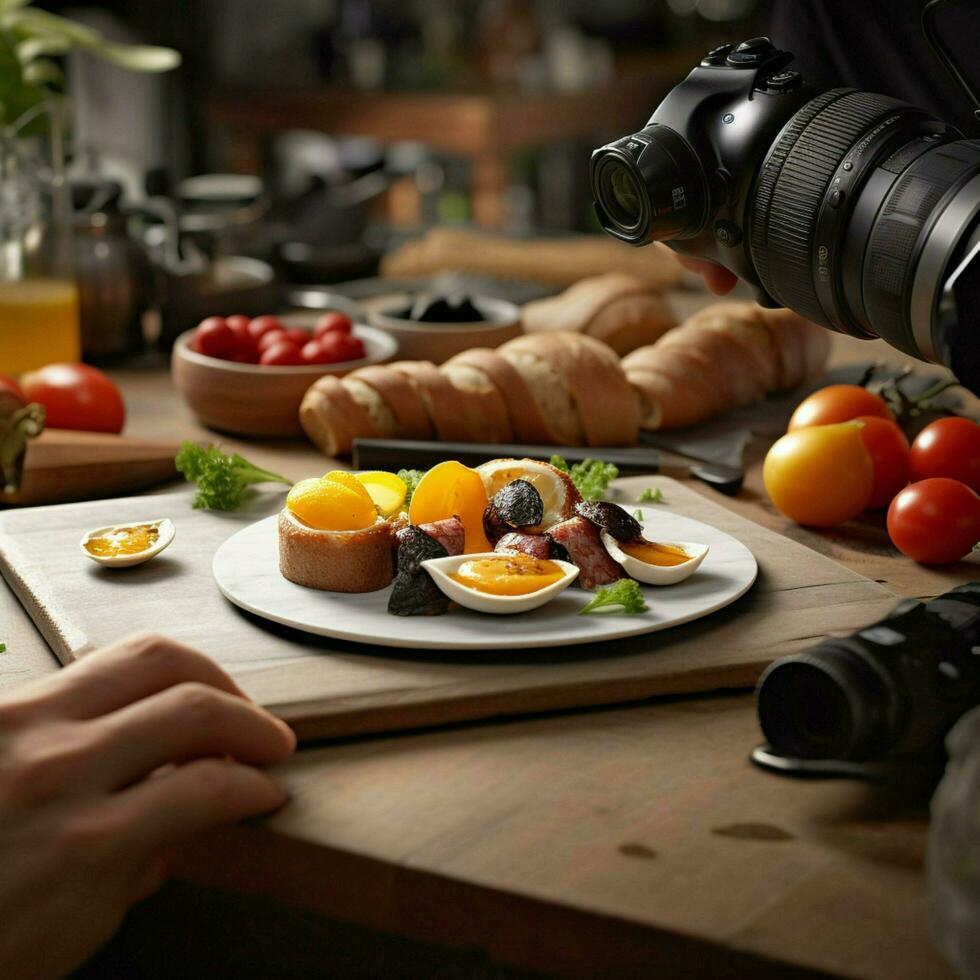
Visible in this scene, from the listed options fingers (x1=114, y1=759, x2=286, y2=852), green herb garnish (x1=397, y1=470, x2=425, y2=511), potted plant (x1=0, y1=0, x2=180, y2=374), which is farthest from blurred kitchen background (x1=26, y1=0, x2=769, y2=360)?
fingers (x1=114, y1=759, x2=286, y2=852)

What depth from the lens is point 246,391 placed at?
1.85 m

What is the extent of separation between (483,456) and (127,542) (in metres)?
0.50

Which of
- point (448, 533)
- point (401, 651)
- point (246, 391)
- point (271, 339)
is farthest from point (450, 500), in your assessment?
point (271, 339)

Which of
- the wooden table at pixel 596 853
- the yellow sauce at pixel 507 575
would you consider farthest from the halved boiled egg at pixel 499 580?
the wooden table at pixel 596 853

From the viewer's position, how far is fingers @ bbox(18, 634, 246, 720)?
0.91m

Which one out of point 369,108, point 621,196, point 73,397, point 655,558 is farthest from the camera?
point 369,108

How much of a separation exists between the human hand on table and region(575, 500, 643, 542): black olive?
383 millimetres

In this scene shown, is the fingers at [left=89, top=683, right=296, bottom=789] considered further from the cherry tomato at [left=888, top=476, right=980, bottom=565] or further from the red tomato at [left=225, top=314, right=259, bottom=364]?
the red tomato at [left=225, top=314, right=259, bottom=364]

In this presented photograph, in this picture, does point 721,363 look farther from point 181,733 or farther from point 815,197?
point 181,733

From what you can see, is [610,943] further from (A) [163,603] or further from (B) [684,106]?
(B) [684,106]

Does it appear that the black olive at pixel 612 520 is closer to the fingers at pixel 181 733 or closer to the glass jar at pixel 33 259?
the fingers at pixel 181 733

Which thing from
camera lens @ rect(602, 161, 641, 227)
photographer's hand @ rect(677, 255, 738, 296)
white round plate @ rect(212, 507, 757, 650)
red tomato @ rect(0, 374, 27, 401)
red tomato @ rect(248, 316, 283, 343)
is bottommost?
white round plate @ rect(212, 507, 757, 650)

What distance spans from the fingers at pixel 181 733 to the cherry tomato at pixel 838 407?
936 millimetres

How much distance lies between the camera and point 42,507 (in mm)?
1521
